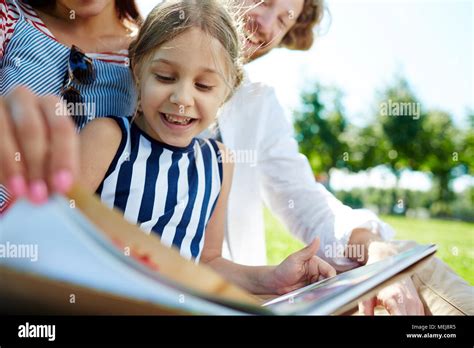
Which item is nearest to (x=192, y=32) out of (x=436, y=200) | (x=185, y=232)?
(x=185, y=232)

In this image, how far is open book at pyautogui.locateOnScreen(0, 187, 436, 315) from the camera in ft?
2.46

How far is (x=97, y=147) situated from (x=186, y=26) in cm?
31

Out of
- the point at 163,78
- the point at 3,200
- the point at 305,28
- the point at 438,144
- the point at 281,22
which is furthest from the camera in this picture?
the point at 438,144

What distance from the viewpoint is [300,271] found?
1.30 metres

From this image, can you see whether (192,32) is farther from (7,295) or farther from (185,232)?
(7,295)

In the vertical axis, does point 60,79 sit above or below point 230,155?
above

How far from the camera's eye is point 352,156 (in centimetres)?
1402

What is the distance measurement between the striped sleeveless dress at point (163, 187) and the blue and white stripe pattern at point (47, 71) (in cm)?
11

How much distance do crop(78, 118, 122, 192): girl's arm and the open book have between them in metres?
0.27

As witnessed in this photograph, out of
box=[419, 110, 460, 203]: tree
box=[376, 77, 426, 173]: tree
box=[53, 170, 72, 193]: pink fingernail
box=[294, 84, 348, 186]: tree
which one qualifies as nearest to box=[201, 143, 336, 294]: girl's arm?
box=[53, 170, 72, 193]: pink fingernail

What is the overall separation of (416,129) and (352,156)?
5.42 ft

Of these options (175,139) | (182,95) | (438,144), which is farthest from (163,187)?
(438,144)

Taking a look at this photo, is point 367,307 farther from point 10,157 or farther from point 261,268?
point 10,157

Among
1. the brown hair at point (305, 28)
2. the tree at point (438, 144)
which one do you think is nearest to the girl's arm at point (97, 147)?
the brown hair at point (305, 28)
